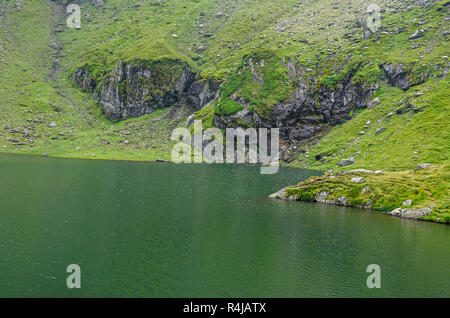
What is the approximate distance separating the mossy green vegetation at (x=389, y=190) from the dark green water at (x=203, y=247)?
5.45 metres

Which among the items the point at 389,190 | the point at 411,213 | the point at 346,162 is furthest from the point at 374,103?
the point at 411,213

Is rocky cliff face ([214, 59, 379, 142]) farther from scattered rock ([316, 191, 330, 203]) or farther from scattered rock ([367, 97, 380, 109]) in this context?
scattered rock ([316, 191, 330, 203])

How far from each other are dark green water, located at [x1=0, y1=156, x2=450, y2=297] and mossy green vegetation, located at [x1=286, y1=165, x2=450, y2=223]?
545 centimetres

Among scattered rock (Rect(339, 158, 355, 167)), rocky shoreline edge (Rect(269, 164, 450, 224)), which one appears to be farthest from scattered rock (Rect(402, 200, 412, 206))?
scattered rock (Rect(339, 158, 355, 167))

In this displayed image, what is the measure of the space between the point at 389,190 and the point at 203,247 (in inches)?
2257

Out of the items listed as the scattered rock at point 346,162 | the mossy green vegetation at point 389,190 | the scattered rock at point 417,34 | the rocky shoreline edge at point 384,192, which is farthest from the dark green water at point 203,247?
the scattered rock at point 417,34

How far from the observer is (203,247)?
50062 mm

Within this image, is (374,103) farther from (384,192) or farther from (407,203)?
(407,203)

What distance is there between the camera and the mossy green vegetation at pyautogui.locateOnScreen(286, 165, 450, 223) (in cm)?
7606

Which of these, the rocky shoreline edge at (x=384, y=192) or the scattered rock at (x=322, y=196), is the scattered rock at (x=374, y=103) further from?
the scattered rock at (x=322, y=196)

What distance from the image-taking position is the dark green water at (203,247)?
37.8 metres
